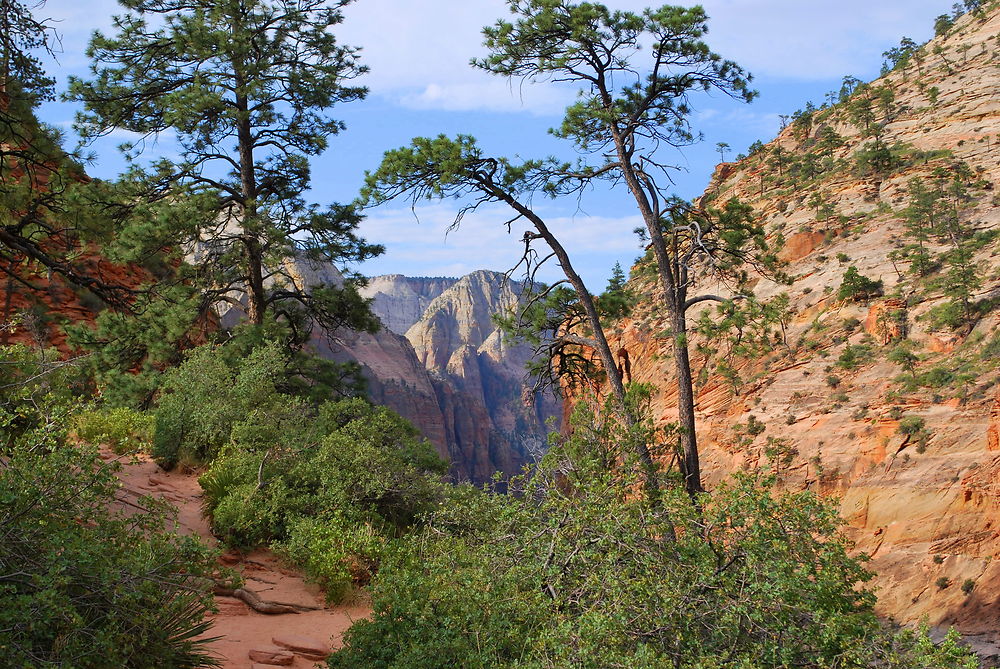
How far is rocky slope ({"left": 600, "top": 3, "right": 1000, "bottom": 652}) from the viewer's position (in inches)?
831

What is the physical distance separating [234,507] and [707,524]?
21.2 ft

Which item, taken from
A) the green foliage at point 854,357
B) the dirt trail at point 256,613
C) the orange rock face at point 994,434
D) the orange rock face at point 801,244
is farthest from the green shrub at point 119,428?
the orange rock face at point 801,244

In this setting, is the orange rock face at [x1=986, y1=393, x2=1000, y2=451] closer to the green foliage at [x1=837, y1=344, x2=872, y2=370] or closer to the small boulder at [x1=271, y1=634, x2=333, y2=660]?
the green foliage at [x1=837, y1=344, x2=872, y2=370]

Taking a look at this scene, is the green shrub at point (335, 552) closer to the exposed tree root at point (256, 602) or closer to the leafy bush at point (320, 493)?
the leafy bush at point (320, 493)

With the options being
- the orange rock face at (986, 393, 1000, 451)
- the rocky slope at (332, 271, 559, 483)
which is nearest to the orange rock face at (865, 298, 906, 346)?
the orange rock face at (986, 393, 1000, 451)

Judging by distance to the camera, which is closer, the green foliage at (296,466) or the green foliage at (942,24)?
the green foliage at (296,466)

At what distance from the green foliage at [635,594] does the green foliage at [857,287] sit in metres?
29.7

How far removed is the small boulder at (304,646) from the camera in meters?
6.61

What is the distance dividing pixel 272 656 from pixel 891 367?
2884 centimetres

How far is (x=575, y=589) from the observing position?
5070 mm

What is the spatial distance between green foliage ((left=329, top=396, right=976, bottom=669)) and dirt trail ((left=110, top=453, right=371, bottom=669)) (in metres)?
1.12

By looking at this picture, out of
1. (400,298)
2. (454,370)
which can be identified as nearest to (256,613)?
(454,370)

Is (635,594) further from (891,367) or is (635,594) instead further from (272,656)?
(891,367)

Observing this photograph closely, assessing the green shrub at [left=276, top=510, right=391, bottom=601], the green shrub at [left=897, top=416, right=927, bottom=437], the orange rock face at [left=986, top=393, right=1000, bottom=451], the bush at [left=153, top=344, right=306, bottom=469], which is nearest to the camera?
the green shrub at [left=276, top=510, right=391, bottom=601]
